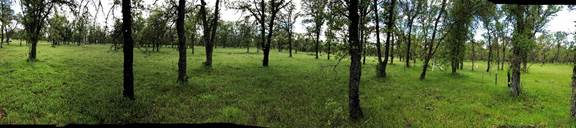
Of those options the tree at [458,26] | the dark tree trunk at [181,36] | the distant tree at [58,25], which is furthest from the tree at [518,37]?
the distant tree at [58,25]

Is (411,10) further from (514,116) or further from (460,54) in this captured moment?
(514,116)

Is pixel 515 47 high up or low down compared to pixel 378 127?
up

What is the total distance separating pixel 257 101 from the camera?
25.4 m

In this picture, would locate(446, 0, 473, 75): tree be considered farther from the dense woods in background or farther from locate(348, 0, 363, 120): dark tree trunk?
locate(348, 0, 363, 120): dark tree trunk

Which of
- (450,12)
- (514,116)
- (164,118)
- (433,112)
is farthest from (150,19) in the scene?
(450,12)

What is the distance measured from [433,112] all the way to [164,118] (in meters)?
13.8

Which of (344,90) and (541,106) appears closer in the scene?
(541,106)

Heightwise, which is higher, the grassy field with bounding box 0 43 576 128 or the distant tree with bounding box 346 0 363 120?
the distant tree with bounding box 346 0 363 120

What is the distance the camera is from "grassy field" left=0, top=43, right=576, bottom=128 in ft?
67.1

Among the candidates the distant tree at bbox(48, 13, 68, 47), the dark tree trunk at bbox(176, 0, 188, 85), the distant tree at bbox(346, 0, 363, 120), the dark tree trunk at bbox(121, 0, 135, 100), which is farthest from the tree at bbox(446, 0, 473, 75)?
the distant tree at bbox(48, 13, 68, 47)

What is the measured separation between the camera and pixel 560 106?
29328 millimetres

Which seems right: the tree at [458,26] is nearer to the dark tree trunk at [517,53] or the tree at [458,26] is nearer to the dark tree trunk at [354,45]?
the dark tree trunk at [517,53]

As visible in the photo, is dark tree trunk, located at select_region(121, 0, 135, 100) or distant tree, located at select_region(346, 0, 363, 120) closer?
distant tree, located at select_region(346, 0, 363, 120)

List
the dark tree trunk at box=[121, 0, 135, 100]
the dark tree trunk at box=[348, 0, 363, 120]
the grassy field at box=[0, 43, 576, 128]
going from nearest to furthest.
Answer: the dark tree trunk at box=[348, 0, 363, 120], the grassy field at box=[0, 43, 576, 128], the dark tree trunk at box=[121, 0, 135, 100]
